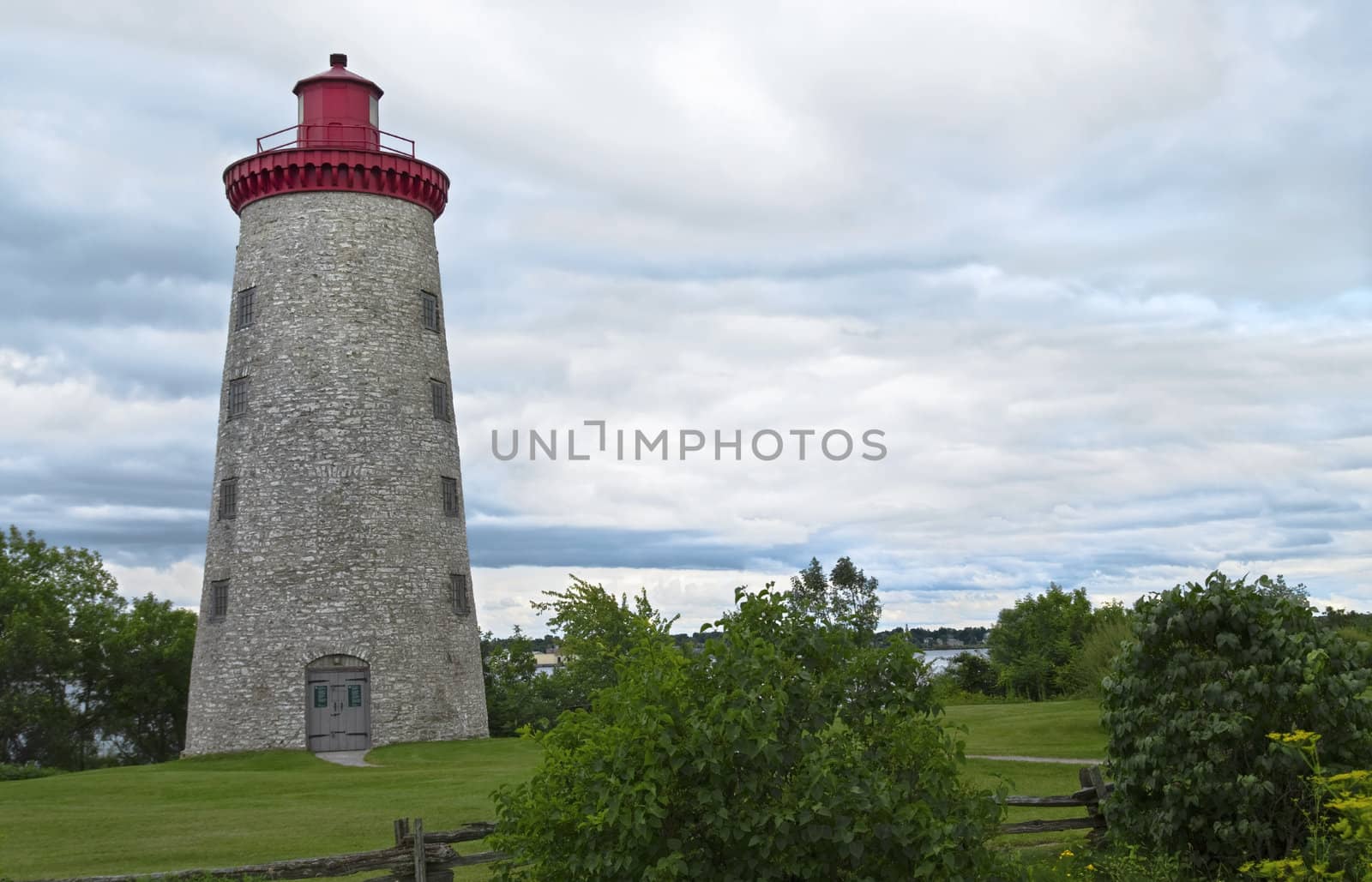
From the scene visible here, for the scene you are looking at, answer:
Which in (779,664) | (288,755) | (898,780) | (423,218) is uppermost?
(423,218)

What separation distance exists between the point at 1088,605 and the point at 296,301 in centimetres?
4053

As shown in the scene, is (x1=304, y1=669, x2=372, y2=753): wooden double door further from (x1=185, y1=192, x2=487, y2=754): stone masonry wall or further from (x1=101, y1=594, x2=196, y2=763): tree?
(x1=101, y1=594, x2=196, y2=763): tree

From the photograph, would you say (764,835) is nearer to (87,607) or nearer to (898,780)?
(898,780)

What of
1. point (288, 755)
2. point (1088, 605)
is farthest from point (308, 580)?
point (1088, 605)

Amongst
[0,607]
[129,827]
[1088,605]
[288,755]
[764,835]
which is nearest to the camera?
[764,835]

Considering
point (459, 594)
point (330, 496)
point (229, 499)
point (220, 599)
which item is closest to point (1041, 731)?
point (459, 594)

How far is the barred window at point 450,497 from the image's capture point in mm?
37656

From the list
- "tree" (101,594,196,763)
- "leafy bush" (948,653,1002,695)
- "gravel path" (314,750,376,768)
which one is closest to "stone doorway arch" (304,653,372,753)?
"gravel path" (314,750,376,768)

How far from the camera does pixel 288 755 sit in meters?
33.7

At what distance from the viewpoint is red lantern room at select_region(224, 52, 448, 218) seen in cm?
3647

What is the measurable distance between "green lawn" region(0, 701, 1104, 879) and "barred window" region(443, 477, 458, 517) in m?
7.32

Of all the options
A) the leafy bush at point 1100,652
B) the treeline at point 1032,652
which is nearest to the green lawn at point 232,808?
the leafy bush at point 1100,652

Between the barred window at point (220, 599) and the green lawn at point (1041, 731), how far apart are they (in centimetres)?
2149

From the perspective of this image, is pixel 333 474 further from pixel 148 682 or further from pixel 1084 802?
pixel 1084 802
